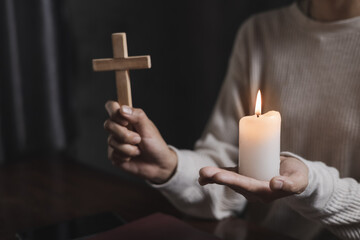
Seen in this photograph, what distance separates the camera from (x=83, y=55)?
1.72m

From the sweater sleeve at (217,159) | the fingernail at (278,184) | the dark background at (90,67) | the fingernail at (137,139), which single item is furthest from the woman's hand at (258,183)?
the dark background at (90,67)

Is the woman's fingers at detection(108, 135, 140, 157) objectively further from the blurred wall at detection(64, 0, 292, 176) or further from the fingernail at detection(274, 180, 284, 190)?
the blurred wall at detection(64, 0, 292, 176)

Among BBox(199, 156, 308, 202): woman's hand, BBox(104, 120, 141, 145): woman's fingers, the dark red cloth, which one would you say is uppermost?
BBox(104, 120, 141, 145): woman's fingers

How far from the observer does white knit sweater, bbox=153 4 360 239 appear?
2.69 ft

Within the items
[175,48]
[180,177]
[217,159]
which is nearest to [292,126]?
[217,159]

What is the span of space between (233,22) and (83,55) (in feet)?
2.54

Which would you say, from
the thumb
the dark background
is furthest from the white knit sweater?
the dark background

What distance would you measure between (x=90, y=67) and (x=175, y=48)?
517 mm

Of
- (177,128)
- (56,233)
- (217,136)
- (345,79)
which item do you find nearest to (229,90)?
(217,136)

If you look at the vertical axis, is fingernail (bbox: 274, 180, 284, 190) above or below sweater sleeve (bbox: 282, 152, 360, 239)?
above

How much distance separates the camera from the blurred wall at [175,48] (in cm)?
125

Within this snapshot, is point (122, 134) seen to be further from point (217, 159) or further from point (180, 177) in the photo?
point (217, 159)

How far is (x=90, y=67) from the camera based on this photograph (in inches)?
66.9

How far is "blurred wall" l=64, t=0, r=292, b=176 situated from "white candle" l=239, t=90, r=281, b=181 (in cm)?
74
